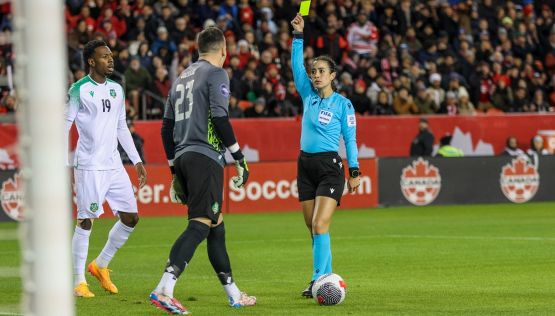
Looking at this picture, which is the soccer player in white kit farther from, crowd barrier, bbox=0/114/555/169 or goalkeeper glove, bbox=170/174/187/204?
crowd barrier, bbox=0/114/555/169

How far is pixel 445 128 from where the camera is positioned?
28.8 meters

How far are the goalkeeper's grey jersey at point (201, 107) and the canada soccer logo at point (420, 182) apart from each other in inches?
656

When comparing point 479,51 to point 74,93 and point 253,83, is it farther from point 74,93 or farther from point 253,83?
point 74,93

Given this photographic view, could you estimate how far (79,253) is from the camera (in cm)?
1127

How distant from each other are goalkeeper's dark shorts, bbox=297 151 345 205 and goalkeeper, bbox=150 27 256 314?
4.34ft

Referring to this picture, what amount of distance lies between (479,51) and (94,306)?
24.5 metres

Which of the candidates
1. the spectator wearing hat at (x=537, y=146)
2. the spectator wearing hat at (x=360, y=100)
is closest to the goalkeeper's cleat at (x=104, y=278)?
the spectator wearing hat at (x=360, y=100)

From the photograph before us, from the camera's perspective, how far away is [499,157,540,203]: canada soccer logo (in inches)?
1065

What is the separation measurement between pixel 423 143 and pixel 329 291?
701 inches

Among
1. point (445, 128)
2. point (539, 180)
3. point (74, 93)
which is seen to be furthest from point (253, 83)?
point (74, 93)

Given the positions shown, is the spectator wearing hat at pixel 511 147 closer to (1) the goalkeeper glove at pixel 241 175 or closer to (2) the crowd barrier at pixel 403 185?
(2) the crowd barrier at pixel 403 185

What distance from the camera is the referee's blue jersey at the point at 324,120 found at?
35.8 ft

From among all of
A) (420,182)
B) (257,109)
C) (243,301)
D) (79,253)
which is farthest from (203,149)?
(257,109)

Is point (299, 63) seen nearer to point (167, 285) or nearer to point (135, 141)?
point (167, 285)
